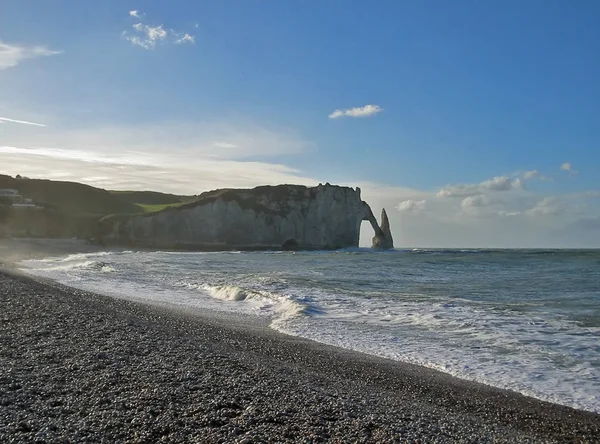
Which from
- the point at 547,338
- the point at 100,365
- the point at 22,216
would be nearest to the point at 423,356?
the point at 547,338

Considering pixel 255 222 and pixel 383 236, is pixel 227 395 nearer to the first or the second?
pixel 255 222

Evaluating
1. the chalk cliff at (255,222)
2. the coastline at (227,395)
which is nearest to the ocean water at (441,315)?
the coastline at (227,395)

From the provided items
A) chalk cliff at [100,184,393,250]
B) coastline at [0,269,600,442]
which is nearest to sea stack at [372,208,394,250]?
chalk cliff at [100,184,393,250]

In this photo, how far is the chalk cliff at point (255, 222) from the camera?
216 feet

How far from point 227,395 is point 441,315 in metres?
9.46

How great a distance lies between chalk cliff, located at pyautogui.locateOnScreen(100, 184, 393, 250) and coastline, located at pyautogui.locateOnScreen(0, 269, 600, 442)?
57.2m

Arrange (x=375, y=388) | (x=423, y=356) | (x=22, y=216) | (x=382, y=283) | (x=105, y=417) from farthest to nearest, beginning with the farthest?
(x=22, y=216) < (x=382, y=283) < (x=423, y=356) < (x=375, y=388) < (x=105, y=417)

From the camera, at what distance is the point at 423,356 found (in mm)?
9812

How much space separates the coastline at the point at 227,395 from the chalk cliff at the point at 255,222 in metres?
57.2

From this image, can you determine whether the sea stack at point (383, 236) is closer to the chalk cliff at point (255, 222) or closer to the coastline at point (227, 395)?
the chalk cliff at point (255, 222)

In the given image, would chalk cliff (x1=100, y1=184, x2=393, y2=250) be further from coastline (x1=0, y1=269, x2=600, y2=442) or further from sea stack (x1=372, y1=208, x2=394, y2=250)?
coastline (x1=0, y1=269, x2=600, y2=442)

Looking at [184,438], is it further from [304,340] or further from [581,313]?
[581,313]

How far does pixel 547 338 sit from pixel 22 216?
223 ft

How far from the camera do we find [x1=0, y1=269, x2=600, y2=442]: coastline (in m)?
4.96
